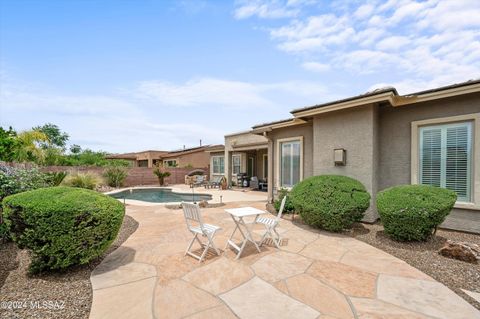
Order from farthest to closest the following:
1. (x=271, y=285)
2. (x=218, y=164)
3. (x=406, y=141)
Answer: (x=218, y=164) → (x=406, y=141) → (x=271, y=285)

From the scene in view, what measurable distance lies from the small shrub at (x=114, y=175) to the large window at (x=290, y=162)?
17431 mm

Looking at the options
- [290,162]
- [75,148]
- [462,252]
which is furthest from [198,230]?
[75,148]

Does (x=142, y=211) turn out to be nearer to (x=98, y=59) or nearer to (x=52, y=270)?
(x=52, y=270)

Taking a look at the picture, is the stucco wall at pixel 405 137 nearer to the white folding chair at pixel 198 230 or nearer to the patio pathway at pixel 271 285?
the patio pathway at pixel 271 285

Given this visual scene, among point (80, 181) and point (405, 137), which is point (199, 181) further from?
point (405, 137)

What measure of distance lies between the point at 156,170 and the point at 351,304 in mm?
23116

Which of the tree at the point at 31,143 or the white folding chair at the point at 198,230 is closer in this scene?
the white folding chair at the point at 198,230

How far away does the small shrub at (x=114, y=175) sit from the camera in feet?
70.8

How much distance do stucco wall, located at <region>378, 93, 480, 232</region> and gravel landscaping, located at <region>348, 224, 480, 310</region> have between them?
465 mm

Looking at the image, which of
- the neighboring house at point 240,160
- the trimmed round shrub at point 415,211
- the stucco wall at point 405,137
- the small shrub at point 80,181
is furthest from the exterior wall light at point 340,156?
the small shrub at point 80,181

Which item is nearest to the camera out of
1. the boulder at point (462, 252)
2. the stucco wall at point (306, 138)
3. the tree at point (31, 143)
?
the boulder at point (462, 252)

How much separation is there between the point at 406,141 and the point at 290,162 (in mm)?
4551

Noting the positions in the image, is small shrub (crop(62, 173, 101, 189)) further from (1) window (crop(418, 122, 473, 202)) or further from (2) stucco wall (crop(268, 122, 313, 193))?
(1) window (crop(418, 122, 473, 202))

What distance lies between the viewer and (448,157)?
6488 millimetres
